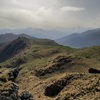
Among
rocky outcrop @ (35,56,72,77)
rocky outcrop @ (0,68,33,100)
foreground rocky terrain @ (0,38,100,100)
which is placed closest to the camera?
rocky outcrop @ (0,68,33,100)

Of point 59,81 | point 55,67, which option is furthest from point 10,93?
point 55,67

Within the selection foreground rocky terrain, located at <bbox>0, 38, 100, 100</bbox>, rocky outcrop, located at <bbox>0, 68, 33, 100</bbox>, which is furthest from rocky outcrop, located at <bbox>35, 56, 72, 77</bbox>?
rocky outcrop, located at <bbox>0, 68, 33, 100</bbox>

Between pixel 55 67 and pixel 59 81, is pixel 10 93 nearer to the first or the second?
pixel 59 81

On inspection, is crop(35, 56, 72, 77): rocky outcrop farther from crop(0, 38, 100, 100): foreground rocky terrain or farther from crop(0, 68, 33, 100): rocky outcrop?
crop(0, 68, 33, 100): rocky outcrop

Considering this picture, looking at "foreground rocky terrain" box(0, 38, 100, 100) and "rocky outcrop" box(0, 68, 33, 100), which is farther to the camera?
"foreground rocky terrain" box(0, 38, 100, 100)

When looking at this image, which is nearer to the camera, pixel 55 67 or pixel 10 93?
pixel 10 93

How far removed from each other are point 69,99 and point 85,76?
11.8m

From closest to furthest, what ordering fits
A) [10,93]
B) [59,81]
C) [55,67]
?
[10,93] < [59,81] < [55,67]

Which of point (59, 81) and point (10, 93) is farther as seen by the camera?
point (59, 81)

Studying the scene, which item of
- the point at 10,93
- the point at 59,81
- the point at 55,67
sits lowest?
the point at 59,81

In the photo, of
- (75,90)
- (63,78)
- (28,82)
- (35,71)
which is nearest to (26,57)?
(35,71)

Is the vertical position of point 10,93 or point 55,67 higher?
point 55,67

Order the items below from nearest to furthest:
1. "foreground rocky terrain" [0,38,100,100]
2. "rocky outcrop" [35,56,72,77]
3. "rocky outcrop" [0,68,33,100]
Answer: "rocky outcrop" [0,68,33,100] < "foreground rocky terrain" [0,38,100,100] < "rocky outcrop" [35,56,72,77]

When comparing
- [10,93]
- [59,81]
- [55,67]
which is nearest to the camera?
[10,93]
